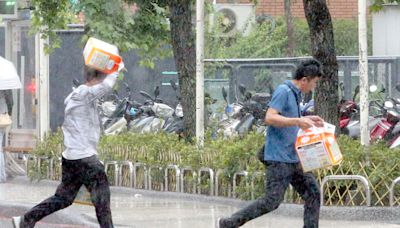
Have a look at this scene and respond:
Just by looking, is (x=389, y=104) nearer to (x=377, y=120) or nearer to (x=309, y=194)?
(x=377, y=120)

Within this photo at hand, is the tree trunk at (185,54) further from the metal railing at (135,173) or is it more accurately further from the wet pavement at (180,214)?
the wet pavement at (180,214)

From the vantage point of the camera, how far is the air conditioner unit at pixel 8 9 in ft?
67.7

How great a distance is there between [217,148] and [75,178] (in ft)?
16.6

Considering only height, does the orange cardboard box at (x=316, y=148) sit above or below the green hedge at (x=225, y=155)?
above

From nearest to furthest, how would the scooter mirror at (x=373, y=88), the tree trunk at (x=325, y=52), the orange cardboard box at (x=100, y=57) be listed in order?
1. the orange cardboard box at (x=100, y=57)
2. the tree trunk at (x=325, y=52)
3. the scooter mirror at (x=373, y=88)

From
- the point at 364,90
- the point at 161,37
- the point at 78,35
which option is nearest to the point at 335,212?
the point at 364,90

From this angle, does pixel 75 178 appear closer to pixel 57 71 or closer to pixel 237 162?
pixel 237 162

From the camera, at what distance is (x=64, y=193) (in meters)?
11.3

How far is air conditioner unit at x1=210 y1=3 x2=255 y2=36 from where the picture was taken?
25112mm

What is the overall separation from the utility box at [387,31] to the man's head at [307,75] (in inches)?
500

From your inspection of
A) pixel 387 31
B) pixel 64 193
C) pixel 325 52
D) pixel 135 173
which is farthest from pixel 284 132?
pixel 387 31

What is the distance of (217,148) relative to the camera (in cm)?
1611

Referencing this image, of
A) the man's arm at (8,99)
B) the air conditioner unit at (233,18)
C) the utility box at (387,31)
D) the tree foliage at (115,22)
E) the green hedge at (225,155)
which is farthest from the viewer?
the air conditioner unit at (233,18)

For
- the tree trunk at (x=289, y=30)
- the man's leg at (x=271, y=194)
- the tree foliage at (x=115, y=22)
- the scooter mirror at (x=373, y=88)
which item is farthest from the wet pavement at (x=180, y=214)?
the tree trunk at (x=289, y=30)
